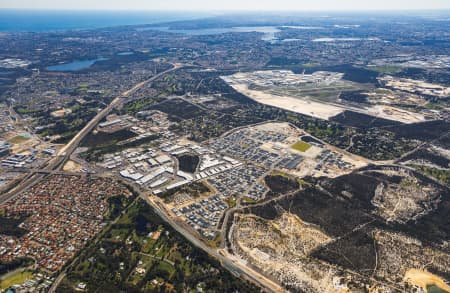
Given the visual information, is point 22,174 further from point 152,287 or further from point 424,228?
point 424,228

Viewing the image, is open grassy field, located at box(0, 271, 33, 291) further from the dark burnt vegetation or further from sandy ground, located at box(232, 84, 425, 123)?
sandy ground, located at box(232, 84, 425, 123)

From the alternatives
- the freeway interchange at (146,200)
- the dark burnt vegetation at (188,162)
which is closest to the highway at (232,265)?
the freeway interchange at (146,200)

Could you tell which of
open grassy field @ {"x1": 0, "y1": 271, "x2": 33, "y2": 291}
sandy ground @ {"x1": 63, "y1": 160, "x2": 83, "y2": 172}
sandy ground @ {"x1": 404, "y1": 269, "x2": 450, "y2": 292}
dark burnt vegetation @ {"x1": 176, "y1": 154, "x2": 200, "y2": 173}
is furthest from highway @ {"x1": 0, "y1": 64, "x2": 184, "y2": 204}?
sandy ground @ {"x1": 404, "y1": 269, "x2": 450, "y2": 292}

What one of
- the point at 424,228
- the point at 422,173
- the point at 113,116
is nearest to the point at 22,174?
the point at 113,116

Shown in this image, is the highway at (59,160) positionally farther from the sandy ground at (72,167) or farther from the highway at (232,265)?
the highway at (232,265)

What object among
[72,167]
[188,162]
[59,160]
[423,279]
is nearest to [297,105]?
[188,162]
